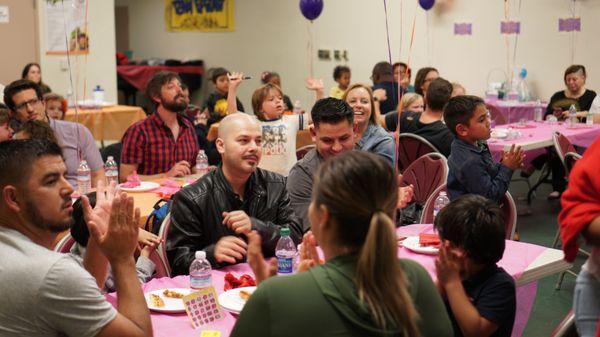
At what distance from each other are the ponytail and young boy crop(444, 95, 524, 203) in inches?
98.6

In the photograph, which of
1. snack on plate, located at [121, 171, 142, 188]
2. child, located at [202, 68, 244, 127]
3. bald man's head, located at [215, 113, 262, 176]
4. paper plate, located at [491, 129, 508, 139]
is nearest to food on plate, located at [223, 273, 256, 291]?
bald man's head, located at [215, 113, 262, 176]

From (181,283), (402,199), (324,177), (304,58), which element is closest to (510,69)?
(304,58)

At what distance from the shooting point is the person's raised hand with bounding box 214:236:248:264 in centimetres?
287

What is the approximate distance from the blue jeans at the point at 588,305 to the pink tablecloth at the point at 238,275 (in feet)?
2.20

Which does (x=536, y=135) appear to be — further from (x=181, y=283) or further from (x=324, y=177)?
(x=324, y=177)

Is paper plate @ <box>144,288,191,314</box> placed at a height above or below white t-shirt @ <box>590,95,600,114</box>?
below

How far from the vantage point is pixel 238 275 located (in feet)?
9.23

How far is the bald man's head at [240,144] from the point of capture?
3.22 metres

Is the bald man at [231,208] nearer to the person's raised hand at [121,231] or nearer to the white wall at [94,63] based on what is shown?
the person's raised hand at [121,231]

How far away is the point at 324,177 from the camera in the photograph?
1619 millimetres

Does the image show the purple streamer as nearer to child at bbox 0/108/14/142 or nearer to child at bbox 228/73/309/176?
child at bbox 228/73/309/176

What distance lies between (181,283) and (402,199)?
3.50ft

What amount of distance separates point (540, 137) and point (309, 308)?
5.82m

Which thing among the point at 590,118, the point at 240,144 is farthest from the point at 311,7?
the point at 240,144
